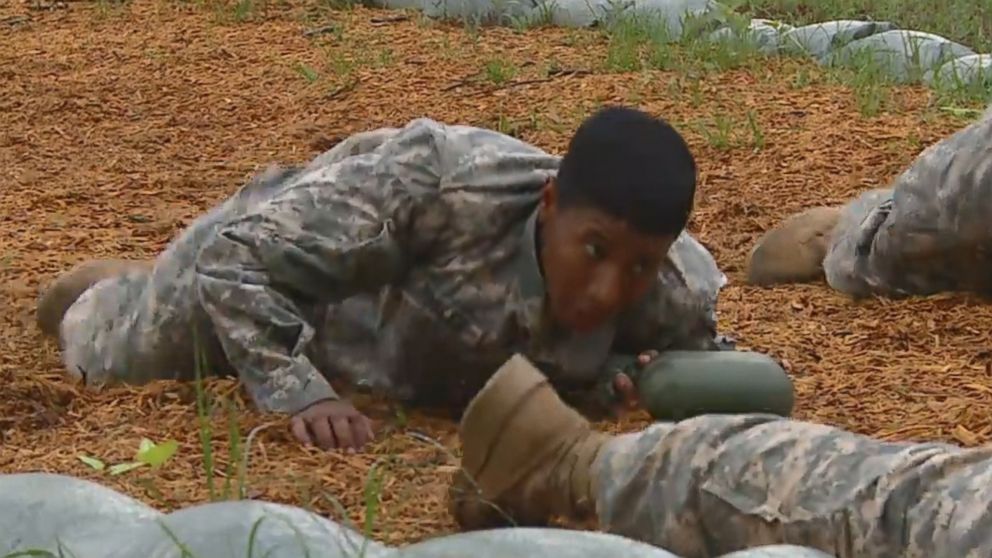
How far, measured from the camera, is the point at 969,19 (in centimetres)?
1097

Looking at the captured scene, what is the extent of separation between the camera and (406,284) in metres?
3.74

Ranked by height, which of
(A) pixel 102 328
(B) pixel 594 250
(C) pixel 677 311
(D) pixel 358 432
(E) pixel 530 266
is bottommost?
(A) pixel 102 328

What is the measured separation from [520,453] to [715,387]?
2.47ft

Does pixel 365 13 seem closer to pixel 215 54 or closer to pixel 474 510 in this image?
pixel 215 54

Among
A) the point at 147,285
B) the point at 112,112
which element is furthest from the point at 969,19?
the point at 147,285

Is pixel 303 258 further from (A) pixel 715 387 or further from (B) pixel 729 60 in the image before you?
(B) pixel 729 60

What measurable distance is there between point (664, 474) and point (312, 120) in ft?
17.2

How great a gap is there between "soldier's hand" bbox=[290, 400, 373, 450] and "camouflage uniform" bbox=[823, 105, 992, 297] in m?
1.91

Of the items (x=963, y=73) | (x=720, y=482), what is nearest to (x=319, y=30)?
(x=963, y=73)

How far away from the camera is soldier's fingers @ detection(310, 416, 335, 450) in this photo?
3.43m

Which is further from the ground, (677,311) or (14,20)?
(677,311)

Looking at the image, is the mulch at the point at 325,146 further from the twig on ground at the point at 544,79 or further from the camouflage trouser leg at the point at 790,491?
the camouflage trouser leg at the point at 790,491

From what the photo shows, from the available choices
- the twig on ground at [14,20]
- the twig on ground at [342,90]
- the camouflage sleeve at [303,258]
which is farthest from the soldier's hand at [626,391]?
the twig on ground at [14,20]

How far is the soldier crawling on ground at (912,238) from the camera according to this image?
4.63 meters
